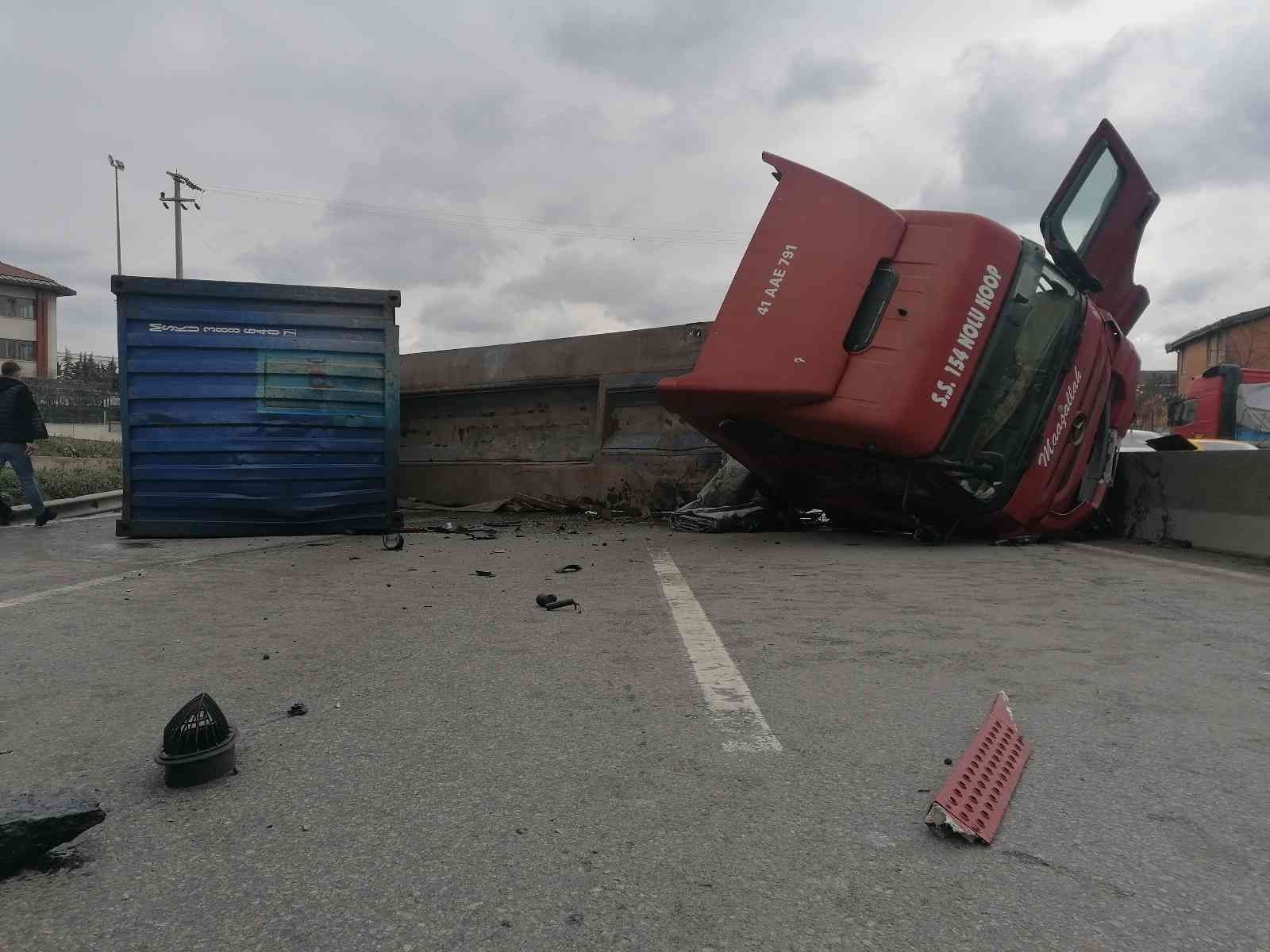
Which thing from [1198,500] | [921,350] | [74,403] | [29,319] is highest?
[29,319]

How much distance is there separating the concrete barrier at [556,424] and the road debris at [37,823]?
796 cm

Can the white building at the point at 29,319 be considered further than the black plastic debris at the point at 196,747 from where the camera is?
Yes

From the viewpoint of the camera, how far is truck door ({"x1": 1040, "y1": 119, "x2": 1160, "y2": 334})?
7.20 m

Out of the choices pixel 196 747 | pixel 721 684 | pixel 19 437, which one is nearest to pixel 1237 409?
pixel 721 684

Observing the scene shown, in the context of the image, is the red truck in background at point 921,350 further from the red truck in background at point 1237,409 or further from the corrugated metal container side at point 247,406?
the red truck in background at point 1237,409

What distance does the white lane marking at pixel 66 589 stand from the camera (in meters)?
4.61

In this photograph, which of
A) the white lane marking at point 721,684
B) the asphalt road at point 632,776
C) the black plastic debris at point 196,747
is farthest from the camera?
the white lane marking at point 721,684

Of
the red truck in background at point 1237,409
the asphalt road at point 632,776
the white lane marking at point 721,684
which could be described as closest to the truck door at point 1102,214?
the asphalt road at point 632,776

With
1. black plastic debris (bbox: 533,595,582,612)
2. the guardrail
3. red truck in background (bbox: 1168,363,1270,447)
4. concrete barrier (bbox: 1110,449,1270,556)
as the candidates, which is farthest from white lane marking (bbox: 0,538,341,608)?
red truck in background (bbox: 1168,363,1270,447)

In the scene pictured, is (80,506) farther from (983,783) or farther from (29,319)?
(29,319)

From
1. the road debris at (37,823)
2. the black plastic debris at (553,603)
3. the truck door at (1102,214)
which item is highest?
the truck door at (1102,214)

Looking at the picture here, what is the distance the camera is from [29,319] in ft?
144

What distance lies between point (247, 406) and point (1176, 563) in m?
7.99

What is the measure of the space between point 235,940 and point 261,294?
760 cm
